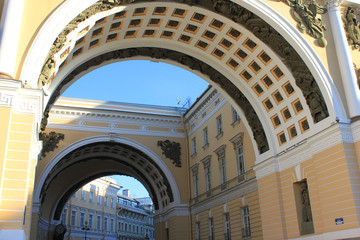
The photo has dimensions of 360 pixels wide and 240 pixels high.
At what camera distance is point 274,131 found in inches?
677

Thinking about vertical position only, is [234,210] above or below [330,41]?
below

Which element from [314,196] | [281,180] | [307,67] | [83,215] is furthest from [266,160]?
[83,215]

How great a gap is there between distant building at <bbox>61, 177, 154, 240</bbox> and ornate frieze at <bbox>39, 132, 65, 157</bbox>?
1877 cm

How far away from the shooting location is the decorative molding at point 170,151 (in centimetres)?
3184

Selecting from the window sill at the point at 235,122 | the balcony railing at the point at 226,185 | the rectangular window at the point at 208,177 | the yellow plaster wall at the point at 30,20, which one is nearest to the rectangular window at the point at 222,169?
the balcony railing at the point at 226,185

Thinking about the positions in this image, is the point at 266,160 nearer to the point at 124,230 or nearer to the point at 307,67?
the point at 307,67

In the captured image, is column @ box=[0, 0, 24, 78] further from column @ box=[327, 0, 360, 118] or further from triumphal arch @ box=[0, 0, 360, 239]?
column @ box=[327, 0, 360, 118]

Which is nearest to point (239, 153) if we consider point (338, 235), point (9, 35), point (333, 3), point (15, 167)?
point (333, 3)

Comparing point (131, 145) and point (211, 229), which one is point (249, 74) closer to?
point (211, 229)

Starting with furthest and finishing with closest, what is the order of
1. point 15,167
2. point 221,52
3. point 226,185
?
point 226,185
point 221,52
point 15,167

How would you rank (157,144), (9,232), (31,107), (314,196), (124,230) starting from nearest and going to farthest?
1. (9,232)
2. (31,107)
3. (314,196)
4. (157,144)
5. (124,230)

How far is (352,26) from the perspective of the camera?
15.2 metres

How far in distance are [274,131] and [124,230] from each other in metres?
51.4

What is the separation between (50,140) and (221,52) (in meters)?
16.7
